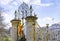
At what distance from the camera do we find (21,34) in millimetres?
12852

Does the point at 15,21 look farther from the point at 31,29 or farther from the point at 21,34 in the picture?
the point at 31,29

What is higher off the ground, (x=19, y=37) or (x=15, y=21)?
(x=15, y=21)

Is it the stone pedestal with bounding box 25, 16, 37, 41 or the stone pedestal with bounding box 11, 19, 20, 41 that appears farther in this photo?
the stone pedestal with bounding box 11, 19, 20, 41

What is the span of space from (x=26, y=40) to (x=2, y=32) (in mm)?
12120

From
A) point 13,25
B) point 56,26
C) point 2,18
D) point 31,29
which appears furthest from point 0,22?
point 56,26

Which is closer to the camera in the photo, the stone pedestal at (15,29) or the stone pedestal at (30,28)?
the stone pedestal at (30,28)

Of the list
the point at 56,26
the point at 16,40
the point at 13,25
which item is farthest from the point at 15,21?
the point at 56,26

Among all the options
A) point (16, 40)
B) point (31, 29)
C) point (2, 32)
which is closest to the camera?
point (31, 29)

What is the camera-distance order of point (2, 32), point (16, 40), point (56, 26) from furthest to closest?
point (56, 26), point (2, 32), point (16, 40)

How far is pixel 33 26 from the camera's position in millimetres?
11695

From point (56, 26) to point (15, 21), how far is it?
40600 mm

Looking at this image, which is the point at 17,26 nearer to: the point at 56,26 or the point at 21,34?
the point at 21,34

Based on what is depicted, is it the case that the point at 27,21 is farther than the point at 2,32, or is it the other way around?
the point at 2,32

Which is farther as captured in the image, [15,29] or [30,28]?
[15,29]
